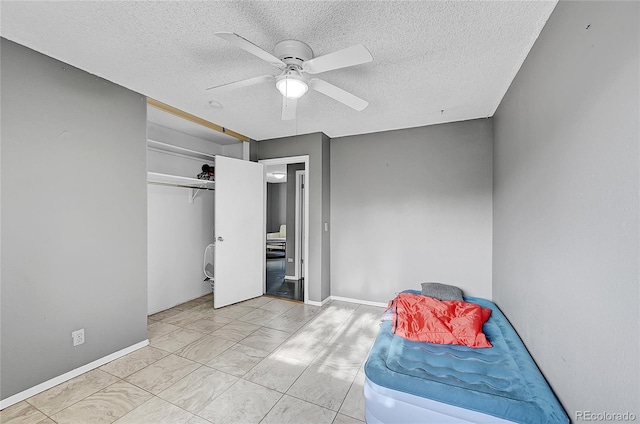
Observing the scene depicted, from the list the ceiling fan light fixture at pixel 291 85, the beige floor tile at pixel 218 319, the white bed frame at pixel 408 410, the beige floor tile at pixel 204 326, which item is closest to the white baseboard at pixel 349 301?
the beige floor tile at pixel 218 319

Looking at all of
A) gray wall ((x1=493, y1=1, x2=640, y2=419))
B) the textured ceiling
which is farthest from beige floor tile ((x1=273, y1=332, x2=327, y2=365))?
the textured ceiling

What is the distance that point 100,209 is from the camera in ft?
7.30

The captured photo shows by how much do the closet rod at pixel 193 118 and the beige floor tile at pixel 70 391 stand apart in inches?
98.5

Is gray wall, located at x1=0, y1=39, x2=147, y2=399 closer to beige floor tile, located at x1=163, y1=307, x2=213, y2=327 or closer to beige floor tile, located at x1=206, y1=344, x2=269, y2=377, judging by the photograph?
beige floor tile, located at x1=163, y1=307, x2=213, y2=327

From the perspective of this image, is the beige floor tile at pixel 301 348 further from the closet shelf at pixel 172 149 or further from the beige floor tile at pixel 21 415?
the closet shelf at pixel 172 149

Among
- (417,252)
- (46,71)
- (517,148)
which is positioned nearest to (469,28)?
(517,148)

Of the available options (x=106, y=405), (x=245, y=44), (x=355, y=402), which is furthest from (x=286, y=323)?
(x=245, y=44)

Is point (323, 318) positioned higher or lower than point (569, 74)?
lower

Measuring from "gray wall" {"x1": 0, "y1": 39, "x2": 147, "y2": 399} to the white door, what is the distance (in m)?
1.04

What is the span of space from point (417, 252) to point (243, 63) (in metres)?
2.91

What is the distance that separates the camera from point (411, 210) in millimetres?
3488

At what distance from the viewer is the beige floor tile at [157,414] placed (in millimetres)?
1619

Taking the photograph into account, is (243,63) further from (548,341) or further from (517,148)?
(548,341)

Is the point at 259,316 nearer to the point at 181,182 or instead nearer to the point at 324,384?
the point at 324,384
